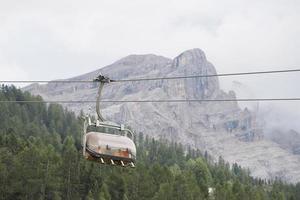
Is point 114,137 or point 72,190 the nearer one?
point 114,137

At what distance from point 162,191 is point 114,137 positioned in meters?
86.0

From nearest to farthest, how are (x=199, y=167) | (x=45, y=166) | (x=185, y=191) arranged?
(x=45, y=166), (x=185, y=191), (x=199, y=167)

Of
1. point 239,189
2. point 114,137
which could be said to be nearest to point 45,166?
point 239,189

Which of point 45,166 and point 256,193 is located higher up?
point 45,166

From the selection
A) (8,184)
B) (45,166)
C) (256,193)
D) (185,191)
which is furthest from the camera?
(256,193)

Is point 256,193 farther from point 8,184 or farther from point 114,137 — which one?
point 114,137

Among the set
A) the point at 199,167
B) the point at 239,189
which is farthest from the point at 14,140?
the point at 199,167

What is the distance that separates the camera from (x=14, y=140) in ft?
423

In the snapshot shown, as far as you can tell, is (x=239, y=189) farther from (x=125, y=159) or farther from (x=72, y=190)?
(x=125, y=159)

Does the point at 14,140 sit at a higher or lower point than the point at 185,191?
higher

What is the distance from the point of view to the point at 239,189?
134125 millimetres

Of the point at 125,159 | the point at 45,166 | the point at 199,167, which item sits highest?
the point at 125,159

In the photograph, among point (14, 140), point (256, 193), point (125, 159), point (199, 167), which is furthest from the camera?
point (199, 167)

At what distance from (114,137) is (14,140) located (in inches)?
4082
